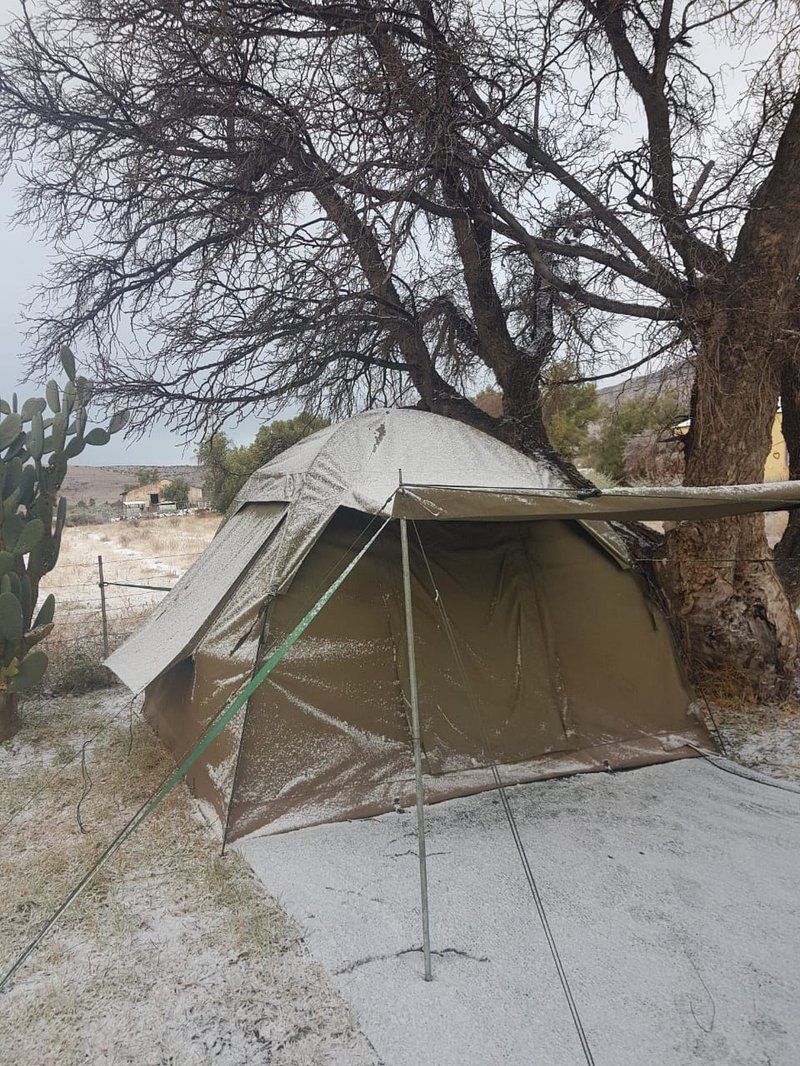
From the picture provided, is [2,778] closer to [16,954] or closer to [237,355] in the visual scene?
[16,954]

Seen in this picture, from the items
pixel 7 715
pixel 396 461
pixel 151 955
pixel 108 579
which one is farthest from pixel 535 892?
pixel 108 579

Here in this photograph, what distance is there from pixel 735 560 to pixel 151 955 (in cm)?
473

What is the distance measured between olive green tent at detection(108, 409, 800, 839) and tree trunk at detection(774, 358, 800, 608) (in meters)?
2.63

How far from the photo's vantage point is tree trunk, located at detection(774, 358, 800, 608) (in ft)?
21.9

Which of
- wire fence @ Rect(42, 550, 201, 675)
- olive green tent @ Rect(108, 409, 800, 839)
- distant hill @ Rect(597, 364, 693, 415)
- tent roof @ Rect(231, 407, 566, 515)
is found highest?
distant hill @ Rect(597, 364, 693, 415)

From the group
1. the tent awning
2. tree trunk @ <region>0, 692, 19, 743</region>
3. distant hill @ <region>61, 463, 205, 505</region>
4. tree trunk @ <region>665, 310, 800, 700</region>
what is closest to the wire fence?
tree trunk @ <region>0, 692, 19, 743</region>

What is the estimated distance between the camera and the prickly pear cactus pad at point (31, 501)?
505 centimetres

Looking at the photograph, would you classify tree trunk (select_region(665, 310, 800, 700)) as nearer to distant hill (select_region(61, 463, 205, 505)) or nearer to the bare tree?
the bare tree

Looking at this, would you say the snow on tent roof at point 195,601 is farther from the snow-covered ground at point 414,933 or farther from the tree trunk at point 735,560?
the tree trunk at point 735,560

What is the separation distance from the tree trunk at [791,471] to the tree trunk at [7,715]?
21.1 ft

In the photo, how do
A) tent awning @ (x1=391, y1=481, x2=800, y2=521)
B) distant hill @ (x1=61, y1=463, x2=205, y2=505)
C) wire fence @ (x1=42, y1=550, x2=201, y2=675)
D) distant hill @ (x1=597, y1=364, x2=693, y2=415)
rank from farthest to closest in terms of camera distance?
distant hill @ (x1=61, y1=463, x2=205, y2=505) < wire fence @ (x1=42, y1=550, x2=201, y2=675) < distant hill @ (x1=597, y1=364, x2=693, y2=415) < tent awning @ (x1=391, y1=481, x2=800, y2=521)

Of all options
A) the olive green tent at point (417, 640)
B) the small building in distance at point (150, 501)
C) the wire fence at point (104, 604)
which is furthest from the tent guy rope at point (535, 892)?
the small building in distance at point (150, 501)

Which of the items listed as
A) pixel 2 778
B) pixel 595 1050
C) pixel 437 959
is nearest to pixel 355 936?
pixel 437 959

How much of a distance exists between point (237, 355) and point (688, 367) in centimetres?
368
